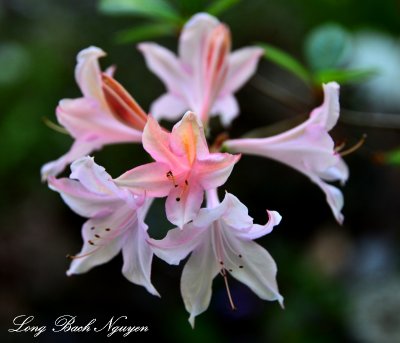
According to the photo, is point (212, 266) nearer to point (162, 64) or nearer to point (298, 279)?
point (162, 64)

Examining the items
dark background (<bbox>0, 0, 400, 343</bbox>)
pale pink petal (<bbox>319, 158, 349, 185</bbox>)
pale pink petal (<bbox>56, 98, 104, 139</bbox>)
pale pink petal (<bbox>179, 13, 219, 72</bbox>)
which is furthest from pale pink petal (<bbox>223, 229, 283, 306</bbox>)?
dark background (<bbox>0, 0, 400, 343</bbox>)

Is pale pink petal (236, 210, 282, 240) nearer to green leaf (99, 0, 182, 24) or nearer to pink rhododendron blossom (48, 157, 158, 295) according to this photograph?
pink rhododendron blossom (48, 157, 158, 295)

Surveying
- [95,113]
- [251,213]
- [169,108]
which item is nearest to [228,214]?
[95,113]

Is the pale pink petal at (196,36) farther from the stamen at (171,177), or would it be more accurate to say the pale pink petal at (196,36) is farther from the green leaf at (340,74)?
the stamen at (171,177)

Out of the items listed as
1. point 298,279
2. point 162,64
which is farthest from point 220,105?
point 298,279

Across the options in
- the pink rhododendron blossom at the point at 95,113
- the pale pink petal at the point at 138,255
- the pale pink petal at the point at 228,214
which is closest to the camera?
the pale pink petal at the point at 228,214

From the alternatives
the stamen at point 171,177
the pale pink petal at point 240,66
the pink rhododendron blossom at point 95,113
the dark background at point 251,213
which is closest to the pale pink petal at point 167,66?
the pale pink petal at point 240,66

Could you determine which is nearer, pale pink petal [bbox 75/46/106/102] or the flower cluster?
the flower cluster
